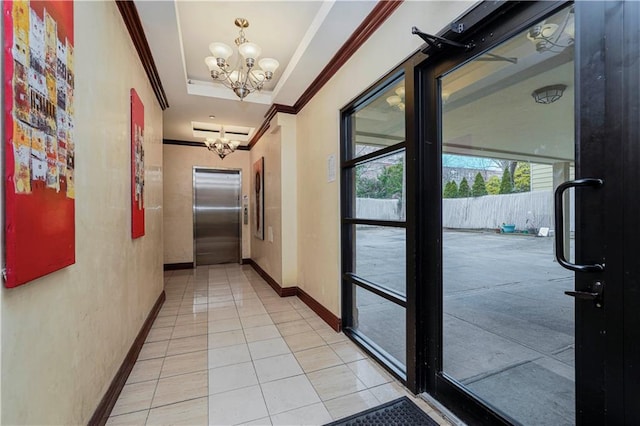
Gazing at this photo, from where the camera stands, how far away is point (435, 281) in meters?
1.87

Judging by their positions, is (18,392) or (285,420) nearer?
(18,392)

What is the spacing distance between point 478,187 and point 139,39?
10.1 ft

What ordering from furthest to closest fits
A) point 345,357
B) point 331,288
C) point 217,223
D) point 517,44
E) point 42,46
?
point 217,223 < point 331,288 < point 345,357 < point 517,44 < point 42,46

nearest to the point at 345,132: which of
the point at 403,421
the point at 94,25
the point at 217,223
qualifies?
the point at 94,25

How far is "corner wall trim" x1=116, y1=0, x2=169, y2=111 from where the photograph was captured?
7.15ft

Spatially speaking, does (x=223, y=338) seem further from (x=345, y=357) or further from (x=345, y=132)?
(x=345, y=132)

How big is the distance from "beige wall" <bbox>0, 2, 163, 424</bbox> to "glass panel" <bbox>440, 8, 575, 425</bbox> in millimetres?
2090

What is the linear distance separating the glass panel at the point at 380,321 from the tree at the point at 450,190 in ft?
3.75

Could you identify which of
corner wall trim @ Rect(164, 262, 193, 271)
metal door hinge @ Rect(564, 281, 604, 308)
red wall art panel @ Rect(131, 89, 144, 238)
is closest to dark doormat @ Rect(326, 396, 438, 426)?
metal door hinge @ Rect(564, 281, 604, 308)

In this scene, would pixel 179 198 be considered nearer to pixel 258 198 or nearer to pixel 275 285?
pixel 258 198

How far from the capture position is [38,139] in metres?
1.08

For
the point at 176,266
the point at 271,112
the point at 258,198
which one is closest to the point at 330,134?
the point at 271,112

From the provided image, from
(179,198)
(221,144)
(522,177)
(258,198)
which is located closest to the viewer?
(522,177)

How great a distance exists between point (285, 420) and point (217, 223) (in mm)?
5535
